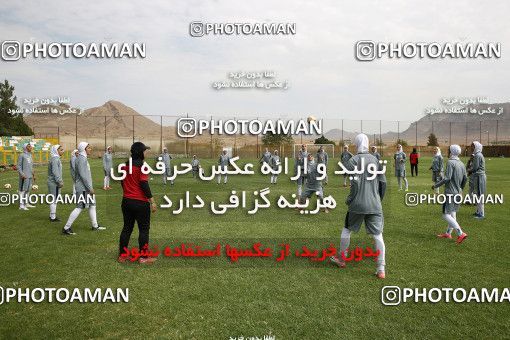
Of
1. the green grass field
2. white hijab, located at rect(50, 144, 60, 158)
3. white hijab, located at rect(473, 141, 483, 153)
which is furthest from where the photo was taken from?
white hijab, located at rect(473, 141, 483, 153)

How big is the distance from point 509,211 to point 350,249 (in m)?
8.30

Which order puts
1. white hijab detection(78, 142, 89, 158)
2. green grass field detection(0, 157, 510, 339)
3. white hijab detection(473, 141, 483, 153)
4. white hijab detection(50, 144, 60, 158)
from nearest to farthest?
green grass field detection(0, 157, 510, 339)
white hijab detection(78, 142, 89, 158)
white hijab detection(50, 144, 60, 158)
white hijab detection(473, 141, 483, 153)

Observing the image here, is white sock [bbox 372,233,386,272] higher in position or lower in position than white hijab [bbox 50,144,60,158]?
lower

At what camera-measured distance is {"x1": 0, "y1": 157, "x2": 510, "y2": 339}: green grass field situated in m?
4.92

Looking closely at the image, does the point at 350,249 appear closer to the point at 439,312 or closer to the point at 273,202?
the point at 439,312

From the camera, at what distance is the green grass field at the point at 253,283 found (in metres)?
4.92

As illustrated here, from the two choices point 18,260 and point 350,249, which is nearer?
point 18,260

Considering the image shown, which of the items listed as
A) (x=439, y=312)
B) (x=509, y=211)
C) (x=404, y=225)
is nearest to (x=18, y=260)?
(x=439, y=312)

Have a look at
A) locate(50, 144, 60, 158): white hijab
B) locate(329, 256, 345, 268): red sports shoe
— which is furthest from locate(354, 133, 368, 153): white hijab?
locate(50, 144, 60, 158): white hijab

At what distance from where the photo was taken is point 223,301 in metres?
5.77

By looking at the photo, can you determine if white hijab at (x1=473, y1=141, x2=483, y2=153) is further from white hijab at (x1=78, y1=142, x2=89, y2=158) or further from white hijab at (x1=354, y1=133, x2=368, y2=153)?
white hijab at (x1=78, y1=142, x2=89, y2=158)

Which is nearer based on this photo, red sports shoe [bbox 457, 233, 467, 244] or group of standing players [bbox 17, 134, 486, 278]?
group of standing players [bbox 17, 134, 486, 278]

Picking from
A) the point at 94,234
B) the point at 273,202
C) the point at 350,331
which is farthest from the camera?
the point at 273,202

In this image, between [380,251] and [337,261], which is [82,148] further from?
[380,251]
